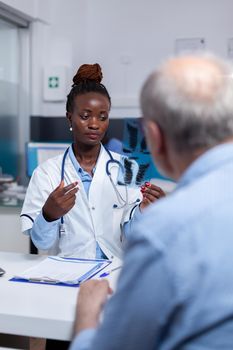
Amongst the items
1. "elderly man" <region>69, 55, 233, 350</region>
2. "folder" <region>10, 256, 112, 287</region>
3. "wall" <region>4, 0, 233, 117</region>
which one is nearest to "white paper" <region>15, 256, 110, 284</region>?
"folder" <region>10, 256, 112, 287</region>

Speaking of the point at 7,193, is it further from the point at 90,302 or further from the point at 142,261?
the point at 142,261

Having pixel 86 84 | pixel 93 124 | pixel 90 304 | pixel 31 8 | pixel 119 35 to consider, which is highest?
pixel 31 8

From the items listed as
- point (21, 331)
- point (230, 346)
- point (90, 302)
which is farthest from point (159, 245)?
point (21, 331)

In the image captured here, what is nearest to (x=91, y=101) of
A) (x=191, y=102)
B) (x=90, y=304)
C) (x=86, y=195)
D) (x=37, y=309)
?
(x=86, y=195)

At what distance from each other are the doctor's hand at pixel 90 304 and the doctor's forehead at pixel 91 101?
814 mm

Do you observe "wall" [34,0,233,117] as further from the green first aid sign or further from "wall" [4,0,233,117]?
the green first aid sign

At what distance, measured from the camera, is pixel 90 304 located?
3.18 feet

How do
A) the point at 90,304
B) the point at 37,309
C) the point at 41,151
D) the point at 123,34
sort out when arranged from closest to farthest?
1. the point at 90,304
2. the point at 37,309
3. the point at 41,151
4. the point at 123,34

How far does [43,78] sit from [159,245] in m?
3.44

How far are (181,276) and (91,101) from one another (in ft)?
3.92

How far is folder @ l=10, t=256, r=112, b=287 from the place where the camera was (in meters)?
1.34

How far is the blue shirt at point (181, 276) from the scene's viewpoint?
0.65 m

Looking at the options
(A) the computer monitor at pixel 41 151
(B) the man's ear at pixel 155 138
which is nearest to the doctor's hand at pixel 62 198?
(B) the man's ear at pixel 155 138

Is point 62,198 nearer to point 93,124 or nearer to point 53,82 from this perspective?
point 93,124
